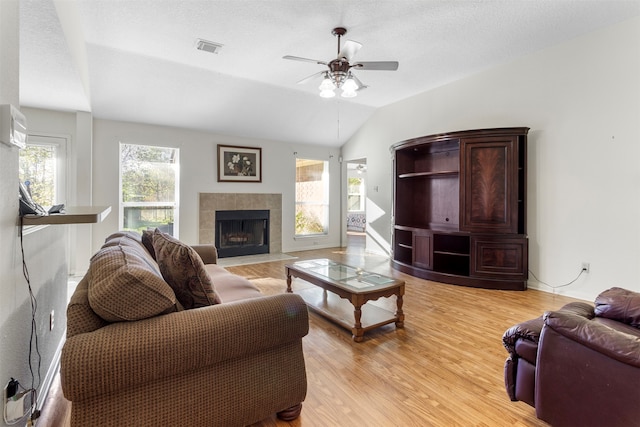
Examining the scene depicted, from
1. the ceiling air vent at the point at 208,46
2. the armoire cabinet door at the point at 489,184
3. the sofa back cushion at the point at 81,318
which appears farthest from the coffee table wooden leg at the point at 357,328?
the ceiling air vent at the point at 208,46

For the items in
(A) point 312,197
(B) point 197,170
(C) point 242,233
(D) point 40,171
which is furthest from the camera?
(A) point 312,197

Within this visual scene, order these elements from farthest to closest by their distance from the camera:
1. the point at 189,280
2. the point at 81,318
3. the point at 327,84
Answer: the point at 327,84, the point at 189,280, the point at 81,318

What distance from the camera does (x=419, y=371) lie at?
205 centimetres

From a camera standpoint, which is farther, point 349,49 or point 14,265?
point 349,49

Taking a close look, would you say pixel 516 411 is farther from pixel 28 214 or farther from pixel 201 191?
pixel 201 191

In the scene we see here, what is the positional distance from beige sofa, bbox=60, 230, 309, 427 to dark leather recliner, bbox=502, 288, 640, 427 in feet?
3.61

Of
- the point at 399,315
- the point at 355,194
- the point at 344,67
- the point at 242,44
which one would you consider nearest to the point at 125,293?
the point at 399,315

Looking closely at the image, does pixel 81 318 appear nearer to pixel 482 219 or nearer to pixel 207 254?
pixel 207 254

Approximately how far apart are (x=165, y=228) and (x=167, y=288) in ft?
15.3

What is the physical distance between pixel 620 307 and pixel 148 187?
589cm

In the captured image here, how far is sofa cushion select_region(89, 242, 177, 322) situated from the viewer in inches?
46.4

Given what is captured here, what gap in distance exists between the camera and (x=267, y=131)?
20.0ft

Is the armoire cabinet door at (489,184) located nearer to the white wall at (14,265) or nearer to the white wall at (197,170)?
the white wall at (197,170)

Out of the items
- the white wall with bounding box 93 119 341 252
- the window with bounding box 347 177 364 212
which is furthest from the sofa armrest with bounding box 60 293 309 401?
the window with bounding box 347 177 364 212
